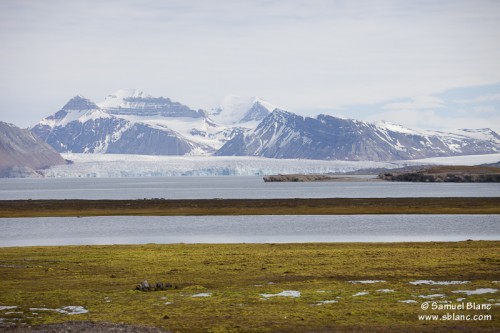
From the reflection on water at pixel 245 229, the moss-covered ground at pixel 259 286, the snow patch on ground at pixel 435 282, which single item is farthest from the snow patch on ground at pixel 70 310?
the reflection on water at pixel 245 229

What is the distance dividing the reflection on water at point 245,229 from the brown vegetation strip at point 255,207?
595cm

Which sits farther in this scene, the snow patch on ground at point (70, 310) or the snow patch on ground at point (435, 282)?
the snow patch on ground at point (435, 282)

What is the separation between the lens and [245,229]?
65.9 metres

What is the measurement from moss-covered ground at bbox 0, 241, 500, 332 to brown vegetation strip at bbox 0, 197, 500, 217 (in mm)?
42926

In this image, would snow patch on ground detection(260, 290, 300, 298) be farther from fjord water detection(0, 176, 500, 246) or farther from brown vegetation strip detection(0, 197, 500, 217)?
brown vegetation strip detection(0, 197, 500, 217)

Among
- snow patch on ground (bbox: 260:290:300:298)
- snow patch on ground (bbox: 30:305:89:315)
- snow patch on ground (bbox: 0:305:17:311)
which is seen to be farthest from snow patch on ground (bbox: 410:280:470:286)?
snow patch on ground (bbox: 0:305:17:311)

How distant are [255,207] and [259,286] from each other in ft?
221

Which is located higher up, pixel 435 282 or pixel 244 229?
pixel 435 282

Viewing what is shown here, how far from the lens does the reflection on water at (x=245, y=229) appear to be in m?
55.4

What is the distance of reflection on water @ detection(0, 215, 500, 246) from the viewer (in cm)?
5544

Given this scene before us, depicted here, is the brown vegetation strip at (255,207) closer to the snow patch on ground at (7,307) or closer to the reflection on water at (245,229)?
the reflection on water at (245,229)

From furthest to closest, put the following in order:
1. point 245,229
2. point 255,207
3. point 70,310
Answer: point 255,207, point 245,229, point 70,310

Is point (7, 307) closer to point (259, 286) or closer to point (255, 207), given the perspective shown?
point (259, 286)

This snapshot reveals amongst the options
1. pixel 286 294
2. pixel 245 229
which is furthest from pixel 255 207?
pixel 286 294
